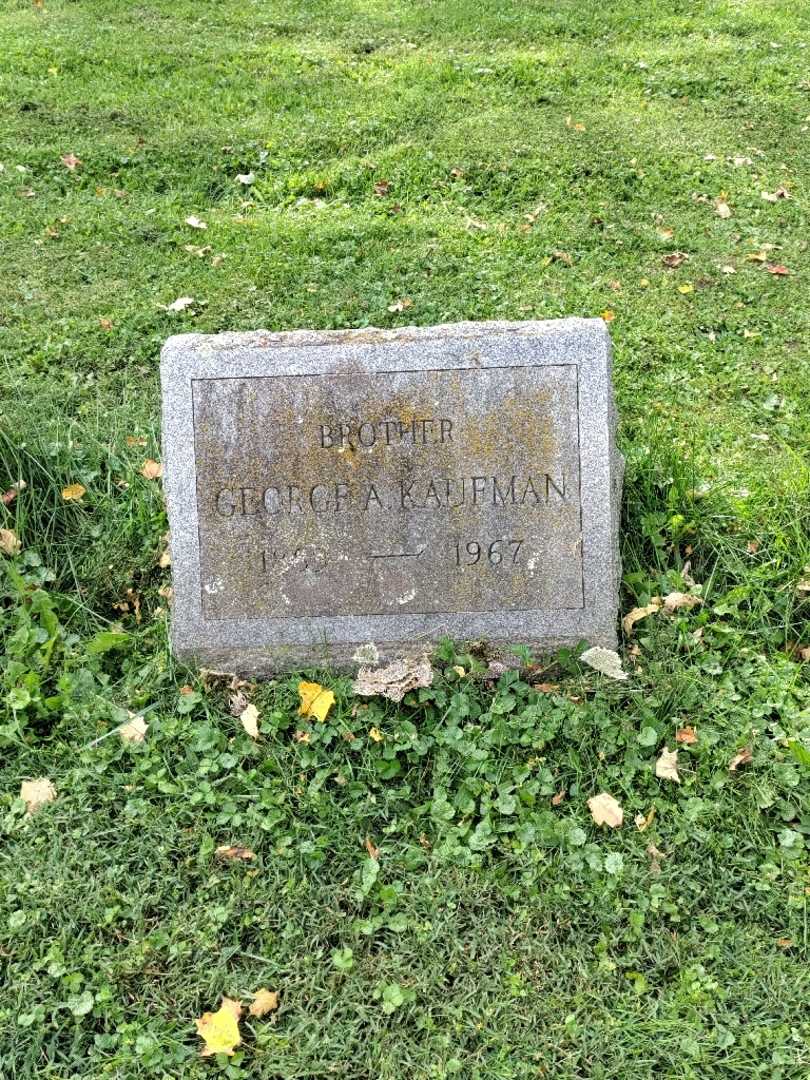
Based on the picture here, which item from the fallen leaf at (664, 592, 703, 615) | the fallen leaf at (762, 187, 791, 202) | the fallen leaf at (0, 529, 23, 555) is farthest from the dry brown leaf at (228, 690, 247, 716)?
the fallen leaf at (762, 187, 791, 202)

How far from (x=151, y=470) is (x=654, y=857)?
8.13 ft

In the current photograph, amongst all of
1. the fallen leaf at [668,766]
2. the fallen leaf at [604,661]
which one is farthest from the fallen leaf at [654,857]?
the fallen leaf at [604,661]

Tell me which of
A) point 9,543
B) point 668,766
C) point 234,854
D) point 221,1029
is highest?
point 9,543

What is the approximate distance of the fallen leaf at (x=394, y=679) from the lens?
300 centimetres

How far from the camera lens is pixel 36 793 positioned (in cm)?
280

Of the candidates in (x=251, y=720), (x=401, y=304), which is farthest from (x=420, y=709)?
(x=401, y=304)

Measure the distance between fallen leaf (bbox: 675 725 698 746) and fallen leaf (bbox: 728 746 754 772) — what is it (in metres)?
0.12

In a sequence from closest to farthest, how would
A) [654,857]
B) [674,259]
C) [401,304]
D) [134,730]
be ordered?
[654,857], [134,730], [401,304], [674,259]

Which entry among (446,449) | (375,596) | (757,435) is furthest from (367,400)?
(757,435)

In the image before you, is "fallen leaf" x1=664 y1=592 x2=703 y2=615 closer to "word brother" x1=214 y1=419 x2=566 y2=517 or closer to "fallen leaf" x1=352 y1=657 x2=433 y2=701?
"word brother" x1=214 y1=419 x2=566 y2=517

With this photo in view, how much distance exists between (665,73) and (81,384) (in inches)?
228

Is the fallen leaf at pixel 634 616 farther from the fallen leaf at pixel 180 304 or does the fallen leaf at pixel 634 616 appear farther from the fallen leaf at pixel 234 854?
the fallen leaf at pixel 180 304

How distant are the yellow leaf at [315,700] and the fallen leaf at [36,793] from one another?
80 cm

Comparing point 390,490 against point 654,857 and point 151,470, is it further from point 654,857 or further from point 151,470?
point 654,857
